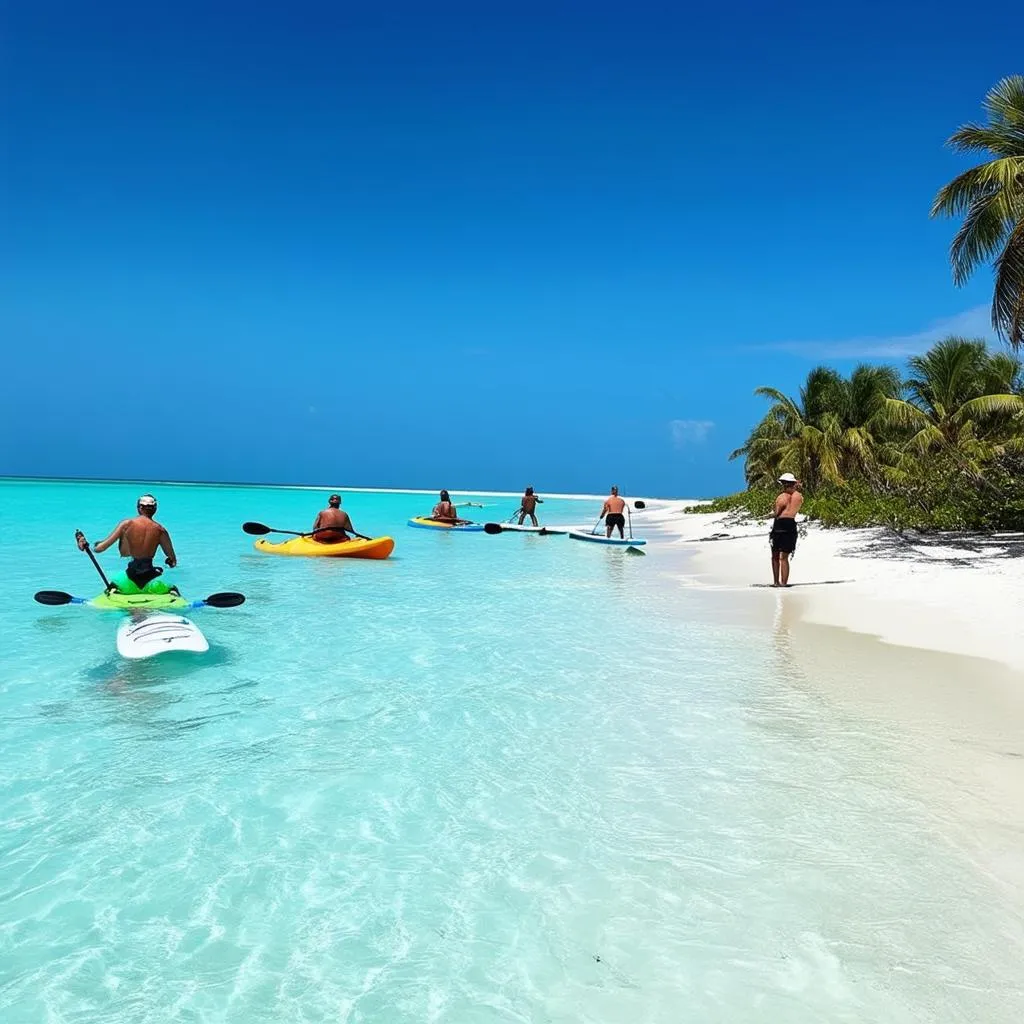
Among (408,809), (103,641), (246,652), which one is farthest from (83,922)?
(103,641)

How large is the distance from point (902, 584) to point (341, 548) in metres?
10.7

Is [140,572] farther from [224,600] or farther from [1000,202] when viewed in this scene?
[1000,202]

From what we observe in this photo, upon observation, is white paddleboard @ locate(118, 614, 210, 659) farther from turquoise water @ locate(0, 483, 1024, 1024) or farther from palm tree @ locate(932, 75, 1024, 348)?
palm tree @ locate(932, 75, 1024, 348)

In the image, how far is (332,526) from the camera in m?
17.8

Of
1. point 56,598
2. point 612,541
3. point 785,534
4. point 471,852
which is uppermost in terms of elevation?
point 785,534

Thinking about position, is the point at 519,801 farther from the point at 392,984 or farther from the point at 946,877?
the point at 946,877

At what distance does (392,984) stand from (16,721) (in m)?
4.55

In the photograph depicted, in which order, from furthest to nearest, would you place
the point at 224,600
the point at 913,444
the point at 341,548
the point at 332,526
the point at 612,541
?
1. the point at 913,444
2. the point at 612,541
3. the point at 332,526
4. the point at 341,548
5. the point at 224,600

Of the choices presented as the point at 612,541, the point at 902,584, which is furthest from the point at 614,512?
the point at 902,584

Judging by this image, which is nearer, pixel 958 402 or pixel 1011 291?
pixel 1011 291

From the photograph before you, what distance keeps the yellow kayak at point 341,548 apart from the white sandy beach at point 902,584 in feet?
21.1

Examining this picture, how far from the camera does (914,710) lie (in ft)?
20.9

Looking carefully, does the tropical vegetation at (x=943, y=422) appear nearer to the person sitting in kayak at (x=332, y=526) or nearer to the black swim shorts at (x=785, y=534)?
the black swim shorts at (x=785, y=534)

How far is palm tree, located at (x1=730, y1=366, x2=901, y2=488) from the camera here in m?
30.2
